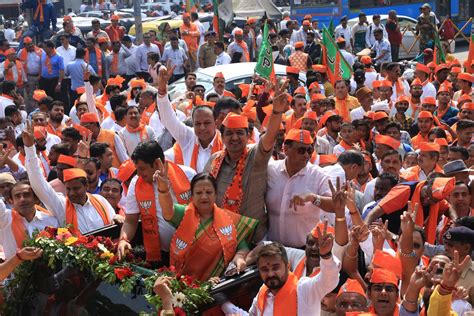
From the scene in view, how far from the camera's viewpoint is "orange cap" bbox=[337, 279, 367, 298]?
17.8 feet

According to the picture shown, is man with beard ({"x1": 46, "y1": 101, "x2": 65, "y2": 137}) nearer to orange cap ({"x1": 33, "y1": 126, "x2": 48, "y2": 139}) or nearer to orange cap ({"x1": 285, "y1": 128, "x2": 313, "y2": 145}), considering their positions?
orange cap ({"x1": 33, "y1": 126, "x2": 48, "y2": 139})

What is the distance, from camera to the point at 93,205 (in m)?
7.36

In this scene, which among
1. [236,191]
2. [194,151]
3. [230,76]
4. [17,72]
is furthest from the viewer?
[17,72]

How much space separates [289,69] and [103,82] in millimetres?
5421

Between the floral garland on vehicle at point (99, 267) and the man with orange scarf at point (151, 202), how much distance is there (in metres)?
0.27

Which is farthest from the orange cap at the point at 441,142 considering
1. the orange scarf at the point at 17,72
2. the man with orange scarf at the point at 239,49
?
the man with orange scarf at the point at 239,49

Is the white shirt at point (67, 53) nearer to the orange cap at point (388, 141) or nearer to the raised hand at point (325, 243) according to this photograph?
the orange cap at point (388, 141)

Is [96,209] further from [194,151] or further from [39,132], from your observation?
[39,132]

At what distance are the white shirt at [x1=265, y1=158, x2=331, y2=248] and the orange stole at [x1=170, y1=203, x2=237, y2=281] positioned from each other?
679 millimetres

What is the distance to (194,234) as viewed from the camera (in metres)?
5.86

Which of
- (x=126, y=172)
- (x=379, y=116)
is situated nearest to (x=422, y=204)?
(x=126, y=172)

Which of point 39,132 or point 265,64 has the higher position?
point 265,64

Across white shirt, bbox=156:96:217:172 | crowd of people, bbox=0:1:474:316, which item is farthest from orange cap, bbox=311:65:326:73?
white shirt, bbox=156:96:217:172

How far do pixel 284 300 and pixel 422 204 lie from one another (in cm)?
245
